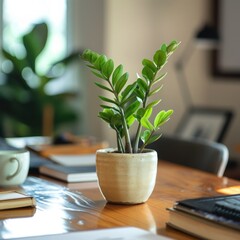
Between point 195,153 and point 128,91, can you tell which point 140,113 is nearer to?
point 128,91

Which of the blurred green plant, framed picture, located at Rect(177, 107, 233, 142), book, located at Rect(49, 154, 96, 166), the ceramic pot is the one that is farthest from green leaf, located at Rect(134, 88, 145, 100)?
the blurred green plant

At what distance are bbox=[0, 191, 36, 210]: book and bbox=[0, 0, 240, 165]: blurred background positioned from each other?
269 centimetres

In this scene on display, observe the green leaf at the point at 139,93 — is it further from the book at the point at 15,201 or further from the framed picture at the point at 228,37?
the framed picture at the point at 228,37

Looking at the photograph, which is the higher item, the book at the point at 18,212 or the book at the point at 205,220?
the book at the point at 205,220

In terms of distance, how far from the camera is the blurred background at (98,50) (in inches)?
159

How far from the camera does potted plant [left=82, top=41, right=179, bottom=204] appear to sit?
1.30 metres

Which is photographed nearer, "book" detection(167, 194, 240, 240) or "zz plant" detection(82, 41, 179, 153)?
"book" detection(167, 194, 240, 240)

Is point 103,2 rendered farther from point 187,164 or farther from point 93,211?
point 93,211

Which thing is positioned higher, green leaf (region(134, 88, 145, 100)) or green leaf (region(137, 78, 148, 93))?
green leaf (region(137, 78, 148, 93))

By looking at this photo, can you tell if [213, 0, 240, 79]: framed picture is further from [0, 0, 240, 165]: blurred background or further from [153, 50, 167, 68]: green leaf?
[153, 50, 167, 68]: green leaf

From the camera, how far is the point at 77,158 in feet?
6.48

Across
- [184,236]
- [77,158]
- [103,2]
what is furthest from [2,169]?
[103,2]

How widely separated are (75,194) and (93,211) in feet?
0.67

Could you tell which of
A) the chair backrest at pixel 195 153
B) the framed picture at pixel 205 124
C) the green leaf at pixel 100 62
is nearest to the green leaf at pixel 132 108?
the green leaf at pixel 100 62
